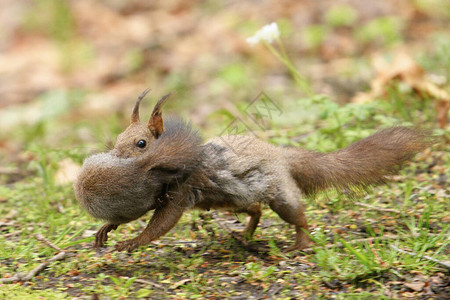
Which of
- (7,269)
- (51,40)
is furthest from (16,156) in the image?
(51,40)

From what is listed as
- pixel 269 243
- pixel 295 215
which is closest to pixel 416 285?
pixel 295 215

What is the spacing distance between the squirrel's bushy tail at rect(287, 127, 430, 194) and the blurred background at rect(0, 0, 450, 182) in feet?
6.19

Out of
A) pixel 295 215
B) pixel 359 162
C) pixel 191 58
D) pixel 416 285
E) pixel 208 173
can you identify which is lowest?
pixel 416 285

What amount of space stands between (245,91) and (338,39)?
2.53m

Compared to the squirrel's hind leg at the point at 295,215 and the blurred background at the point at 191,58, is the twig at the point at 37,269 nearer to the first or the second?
the squirrel's hind leg at the point at 295,215

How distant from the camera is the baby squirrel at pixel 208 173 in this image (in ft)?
12.8

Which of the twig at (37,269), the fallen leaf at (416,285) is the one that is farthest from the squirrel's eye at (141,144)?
the fallen leaf at (416,285)

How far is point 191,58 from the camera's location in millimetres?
11461

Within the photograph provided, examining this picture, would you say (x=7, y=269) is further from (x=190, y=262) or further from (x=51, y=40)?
(x=51, y=40)

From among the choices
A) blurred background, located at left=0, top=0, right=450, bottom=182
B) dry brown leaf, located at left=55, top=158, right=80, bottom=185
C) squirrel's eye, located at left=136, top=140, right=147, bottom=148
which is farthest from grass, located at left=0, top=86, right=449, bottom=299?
blurred background, located at left=0, top=0, right=450, bottom=182

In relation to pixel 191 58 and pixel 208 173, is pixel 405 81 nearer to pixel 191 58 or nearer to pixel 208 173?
pixel 208 173

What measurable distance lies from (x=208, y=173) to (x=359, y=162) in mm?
1059

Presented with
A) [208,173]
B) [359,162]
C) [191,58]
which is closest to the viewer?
[208,173]

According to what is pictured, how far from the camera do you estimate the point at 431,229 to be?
454cm
